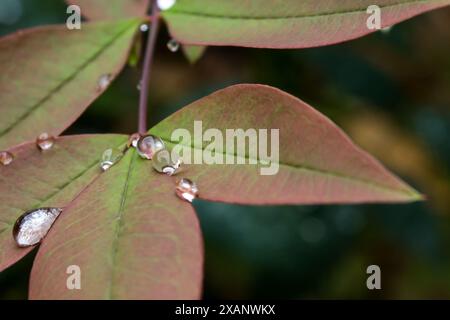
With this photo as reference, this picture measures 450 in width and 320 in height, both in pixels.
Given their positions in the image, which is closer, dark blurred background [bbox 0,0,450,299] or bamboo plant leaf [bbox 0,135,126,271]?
bamboo plant leaf [bbox 0,135,126,271]

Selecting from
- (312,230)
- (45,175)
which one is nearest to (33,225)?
(45,175)

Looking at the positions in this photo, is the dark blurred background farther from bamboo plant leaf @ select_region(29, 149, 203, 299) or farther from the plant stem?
bamboo plant leaf @ select_region(29, 149, 203, 299)

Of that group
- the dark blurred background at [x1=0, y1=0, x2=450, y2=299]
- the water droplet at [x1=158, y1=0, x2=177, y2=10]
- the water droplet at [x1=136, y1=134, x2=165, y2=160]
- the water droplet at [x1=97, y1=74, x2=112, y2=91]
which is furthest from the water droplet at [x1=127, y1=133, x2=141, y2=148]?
the dark blurred background at [x1=0, y1=0, x2=450, y2=299]

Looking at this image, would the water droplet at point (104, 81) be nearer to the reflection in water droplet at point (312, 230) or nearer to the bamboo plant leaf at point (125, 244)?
the bamboo plant leaf at point (125, 244)

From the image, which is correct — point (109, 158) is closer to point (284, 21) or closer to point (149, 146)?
point (149, 146)

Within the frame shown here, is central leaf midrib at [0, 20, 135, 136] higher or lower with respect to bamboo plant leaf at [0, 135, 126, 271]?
higher

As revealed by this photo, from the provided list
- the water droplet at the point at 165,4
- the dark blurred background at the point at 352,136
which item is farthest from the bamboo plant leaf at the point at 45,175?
the dark blurred background at the point at 352,136

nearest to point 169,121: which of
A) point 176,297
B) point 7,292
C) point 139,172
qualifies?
point 139,172
